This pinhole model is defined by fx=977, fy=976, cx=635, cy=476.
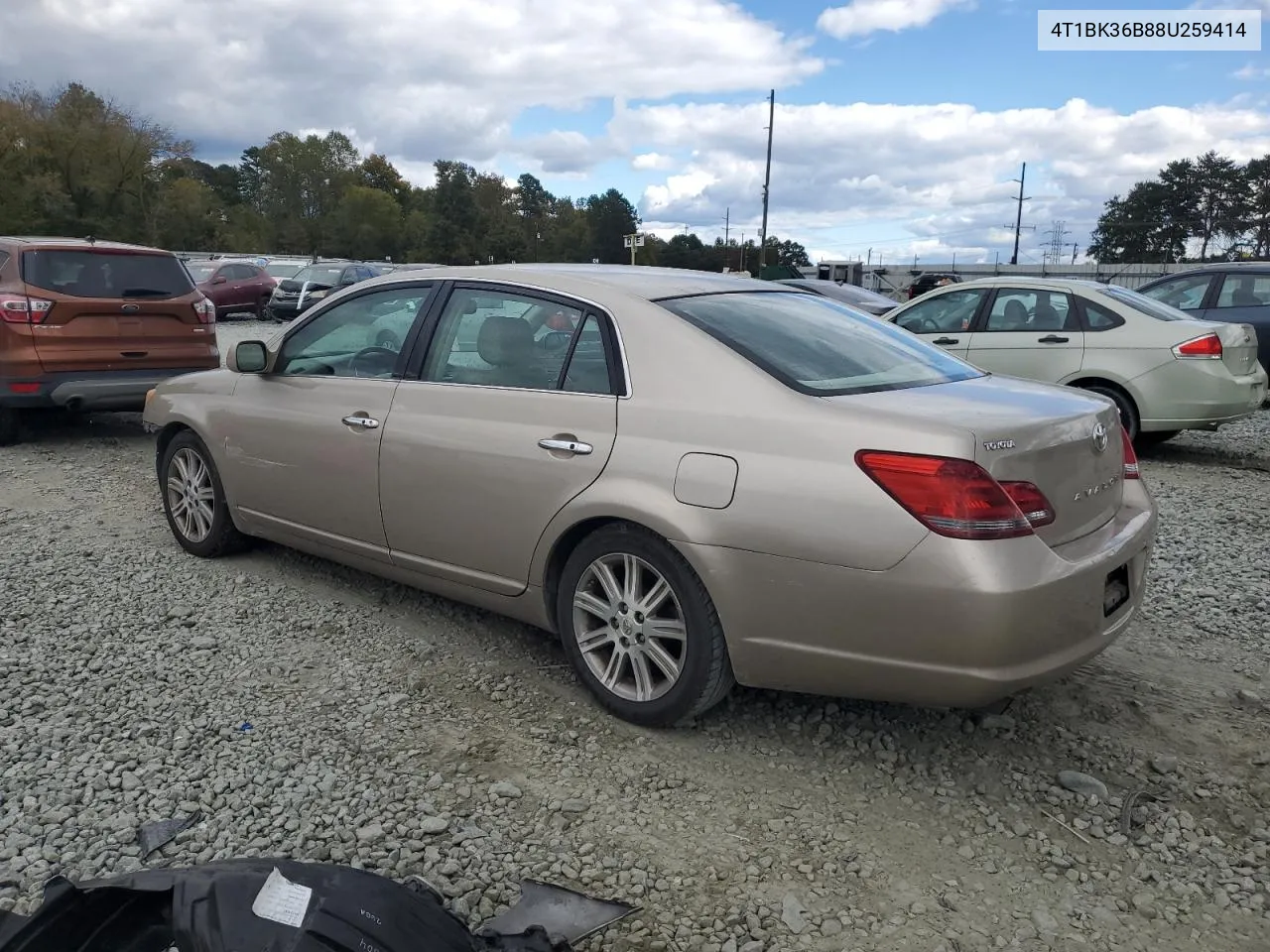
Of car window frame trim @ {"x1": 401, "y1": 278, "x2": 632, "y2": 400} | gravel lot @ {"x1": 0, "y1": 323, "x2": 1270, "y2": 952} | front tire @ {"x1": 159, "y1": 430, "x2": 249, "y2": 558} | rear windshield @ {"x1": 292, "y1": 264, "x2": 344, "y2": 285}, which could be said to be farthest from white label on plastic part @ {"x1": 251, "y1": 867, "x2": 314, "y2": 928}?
rear windshield @ {"x1": 292, "y1": 264, "x2": 344, "y2": 285}

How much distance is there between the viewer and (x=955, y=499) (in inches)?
106

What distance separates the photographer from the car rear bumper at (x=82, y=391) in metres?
7.75

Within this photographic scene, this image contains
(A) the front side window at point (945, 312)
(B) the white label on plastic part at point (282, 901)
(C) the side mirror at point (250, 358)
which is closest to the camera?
(B) the white label on plastic part at point (282, 901)

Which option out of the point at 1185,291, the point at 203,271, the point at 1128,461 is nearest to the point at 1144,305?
the point at 1185,291

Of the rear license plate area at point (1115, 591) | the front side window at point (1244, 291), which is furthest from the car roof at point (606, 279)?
the front side window at point (1244, 291)

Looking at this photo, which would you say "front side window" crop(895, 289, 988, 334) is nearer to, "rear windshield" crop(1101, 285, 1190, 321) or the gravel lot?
"rear windshield" crop(1101, 285, 1190, 321)

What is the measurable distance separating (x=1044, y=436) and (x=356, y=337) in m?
3.02

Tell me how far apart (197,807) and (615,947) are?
4.51ft

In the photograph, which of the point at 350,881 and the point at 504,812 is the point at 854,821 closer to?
the point at 504,812

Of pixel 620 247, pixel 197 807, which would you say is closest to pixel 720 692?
pixel 197 807

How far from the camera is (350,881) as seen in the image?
6.86 ft

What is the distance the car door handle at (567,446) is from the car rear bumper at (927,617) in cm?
56

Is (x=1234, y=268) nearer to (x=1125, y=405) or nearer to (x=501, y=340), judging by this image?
(x=1125, y=405)

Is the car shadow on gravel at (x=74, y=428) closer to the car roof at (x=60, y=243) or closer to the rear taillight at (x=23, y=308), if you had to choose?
the rear taillight at (x=23, y=308)
